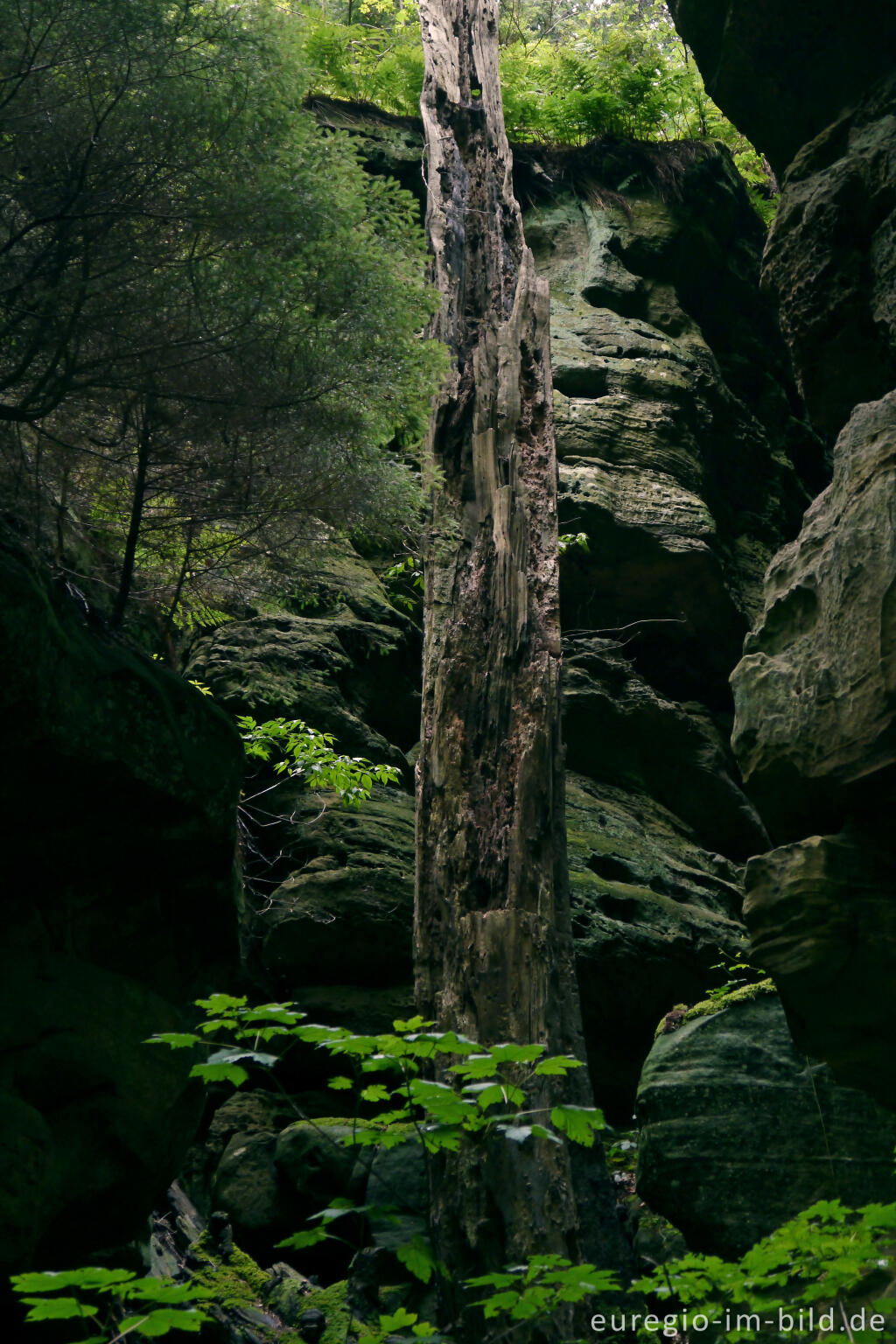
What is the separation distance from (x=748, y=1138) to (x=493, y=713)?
311 cm

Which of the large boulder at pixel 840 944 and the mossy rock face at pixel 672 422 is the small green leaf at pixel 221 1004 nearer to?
the large boulder at pixel 840 944

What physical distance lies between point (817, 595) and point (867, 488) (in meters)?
0.56

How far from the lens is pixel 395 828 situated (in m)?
9.66

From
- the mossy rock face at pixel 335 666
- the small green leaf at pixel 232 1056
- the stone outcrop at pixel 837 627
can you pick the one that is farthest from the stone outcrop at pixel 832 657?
the mossy rock face at pixel 335 666

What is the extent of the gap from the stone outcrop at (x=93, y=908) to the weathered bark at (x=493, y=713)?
5.12 feet

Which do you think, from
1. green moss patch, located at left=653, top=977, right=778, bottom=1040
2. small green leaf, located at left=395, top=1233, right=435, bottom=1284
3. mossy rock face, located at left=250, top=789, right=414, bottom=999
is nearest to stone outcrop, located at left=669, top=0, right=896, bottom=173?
green moss patch, located at left=653, top=977, right=778, bottom=1040

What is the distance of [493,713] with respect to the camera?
686 cm

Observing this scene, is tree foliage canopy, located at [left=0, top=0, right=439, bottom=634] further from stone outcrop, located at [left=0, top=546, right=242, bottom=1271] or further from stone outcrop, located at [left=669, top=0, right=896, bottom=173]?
stone outcrop, located at [left=669, top=0, right=896, bottom=173]

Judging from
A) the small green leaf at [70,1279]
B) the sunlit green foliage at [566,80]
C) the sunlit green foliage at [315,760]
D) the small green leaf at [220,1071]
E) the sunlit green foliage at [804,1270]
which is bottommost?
the sunlit green foliage at [804,1270]

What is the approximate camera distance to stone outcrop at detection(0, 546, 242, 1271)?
4.06 m

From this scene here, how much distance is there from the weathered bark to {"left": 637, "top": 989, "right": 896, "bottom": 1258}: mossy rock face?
108 cm

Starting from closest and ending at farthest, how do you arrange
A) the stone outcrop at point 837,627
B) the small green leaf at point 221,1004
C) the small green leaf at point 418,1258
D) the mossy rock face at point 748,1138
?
the small green leaf at point 418,1258
the small green leaf at point 221,1004
the stone outcrop at point 837,627
the mossy rock face at point 748,1138

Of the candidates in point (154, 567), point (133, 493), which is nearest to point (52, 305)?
point (133, 493)

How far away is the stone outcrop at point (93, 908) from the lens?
13.3ft
